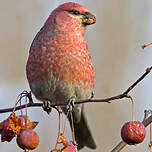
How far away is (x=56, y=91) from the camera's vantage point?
12.1 ft

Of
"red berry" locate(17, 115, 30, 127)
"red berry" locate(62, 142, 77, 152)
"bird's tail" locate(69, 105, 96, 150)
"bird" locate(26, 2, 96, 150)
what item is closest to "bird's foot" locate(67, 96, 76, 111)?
"bird" locate(26, 2, 96, 150)

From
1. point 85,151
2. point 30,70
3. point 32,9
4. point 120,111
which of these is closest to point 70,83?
point 30,70

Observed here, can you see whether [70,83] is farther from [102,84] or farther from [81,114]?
[102,84]

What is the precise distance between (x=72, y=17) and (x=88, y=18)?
0.44 ft

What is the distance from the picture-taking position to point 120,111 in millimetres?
6652

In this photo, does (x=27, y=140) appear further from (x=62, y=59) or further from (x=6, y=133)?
(x=62, y=59)

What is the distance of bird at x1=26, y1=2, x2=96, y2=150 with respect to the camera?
3621mm

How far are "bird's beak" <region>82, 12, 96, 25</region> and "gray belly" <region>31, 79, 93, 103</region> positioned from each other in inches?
19.1

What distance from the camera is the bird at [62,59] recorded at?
3621 millimetres

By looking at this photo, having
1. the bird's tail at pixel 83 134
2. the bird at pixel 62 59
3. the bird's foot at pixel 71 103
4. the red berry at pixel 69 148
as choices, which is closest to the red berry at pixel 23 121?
the red berry at pixel 69 148

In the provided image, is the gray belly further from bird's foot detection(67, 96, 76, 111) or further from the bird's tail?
the bird's tail

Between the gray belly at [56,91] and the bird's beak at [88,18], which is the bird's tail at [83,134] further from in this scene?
the bird's beak at [88,18]

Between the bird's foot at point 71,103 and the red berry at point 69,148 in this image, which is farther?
the bird's foot at point 71,103

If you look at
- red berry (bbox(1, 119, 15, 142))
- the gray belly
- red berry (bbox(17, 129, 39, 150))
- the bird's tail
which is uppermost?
red berry (bbox(17, 129, 39, 150))
